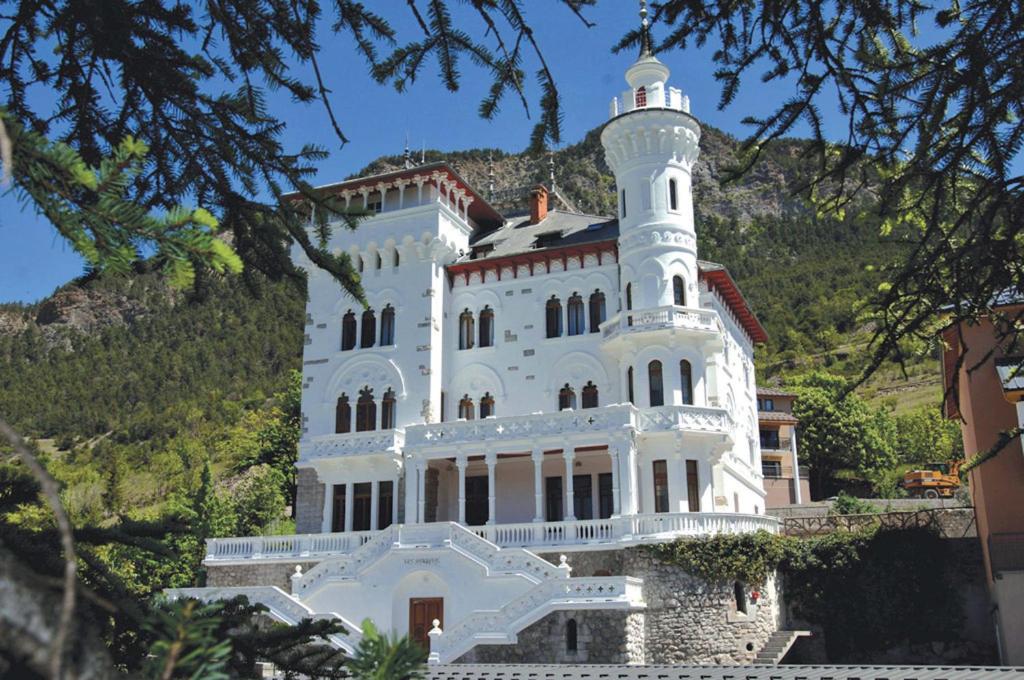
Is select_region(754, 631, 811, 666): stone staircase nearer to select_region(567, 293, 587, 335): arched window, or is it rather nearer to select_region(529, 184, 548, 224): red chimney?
select_region(567, 293, 587, 335): arched window

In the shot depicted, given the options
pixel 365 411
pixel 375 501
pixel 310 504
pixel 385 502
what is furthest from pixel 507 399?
pixel 310 504

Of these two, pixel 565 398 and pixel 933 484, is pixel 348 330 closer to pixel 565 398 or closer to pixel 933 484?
pixel 565 398

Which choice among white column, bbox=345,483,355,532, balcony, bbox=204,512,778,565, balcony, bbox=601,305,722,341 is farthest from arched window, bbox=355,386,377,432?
balcony, bbox=601,305,722,341

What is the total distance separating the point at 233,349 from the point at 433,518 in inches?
3701

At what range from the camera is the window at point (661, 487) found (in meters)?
32.7

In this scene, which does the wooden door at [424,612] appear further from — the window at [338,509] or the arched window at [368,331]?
the arched window at [368,331]

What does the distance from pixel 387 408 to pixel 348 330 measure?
388 cm

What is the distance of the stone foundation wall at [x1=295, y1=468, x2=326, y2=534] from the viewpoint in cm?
3666

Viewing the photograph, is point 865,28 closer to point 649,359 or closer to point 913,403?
point 649,359

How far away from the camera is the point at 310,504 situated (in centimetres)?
3697

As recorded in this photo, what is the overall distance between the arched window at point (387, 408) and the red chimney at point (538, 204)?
1054cm

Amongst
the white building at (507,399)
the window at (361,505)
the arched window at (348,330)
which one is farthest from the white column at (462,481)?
the arched window at (348,330)

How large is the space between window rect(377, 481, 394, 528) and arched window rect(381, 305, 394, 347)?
220 inches

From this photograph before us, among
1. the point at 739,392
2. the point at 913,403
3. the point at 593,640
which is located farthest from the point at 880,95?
the point at 913,403
